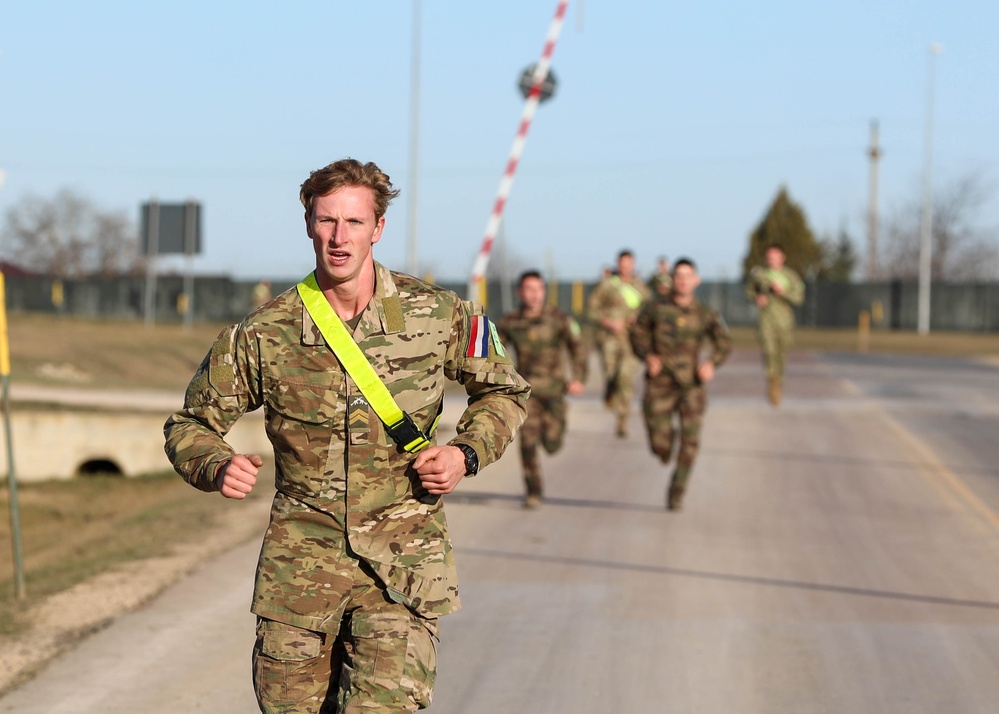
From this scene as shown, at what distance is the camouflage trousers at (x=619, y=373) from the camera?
59.3 ft

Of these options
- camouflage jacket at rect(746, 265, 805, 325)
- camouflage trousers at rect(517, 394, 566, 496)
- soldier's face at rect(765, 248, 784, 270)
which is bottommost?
camouflage trousers at rect(517, 394, 566, 496)

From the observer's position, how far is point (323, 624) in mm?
4176

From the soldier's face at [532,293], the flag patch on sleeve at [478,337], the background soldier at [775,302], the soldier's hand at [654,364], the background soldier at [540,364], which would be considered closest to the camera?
the flag patch on sleeve at [478,337]

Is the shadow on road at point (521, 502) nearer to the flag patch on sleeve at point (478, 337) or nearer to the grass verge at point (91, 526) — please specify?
the grass verge at point (91, 526)

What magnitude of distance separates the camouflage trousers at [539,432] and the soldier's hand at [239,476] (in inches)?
331

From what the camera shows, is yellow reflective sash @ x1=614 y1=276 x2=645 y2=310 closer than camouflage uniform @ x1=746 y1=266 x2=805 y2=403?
No

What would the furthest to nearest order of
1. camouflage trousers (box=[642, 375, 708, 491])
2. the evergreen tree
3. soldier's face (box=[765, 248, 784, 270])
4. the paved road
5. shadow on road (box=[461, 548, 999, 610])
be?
the evergreen tree → soldier's face (box=[765, 248, 784, 270]) → camouflage trousers (box=[642, 375, 708, 491]) → shadow on road (box=[461, 548, 999, 610]) → the paved road

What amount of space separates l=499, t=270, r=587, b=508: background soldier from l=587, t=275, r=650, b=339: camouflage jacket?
17.8 feet

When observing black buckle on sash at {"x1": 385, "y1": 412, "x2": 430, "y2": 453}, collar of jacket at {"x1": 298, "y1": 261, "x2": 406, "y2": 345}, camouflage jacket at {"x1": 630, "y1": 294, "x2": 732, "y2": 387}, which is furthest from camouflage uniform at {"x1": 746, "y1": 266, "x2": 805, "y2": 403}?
black buckle on sash at {"x1": 385, "y1": 412, "x2": 430, "y2": 453}

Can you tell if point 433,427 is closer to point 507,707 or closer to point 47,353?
point 507,707

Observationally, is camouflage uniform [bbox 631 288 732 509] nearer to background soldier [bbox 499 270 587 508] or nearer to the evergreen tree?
background soldier [bbox 499 270 587 508]

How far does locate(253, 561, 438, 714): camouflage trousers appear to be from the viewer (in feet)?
13.5

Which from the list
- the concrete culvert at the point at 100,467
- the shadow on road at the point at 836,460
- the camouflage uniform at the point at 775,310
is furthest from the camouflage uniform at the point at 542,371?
the concrete culvert at the point at 100,467

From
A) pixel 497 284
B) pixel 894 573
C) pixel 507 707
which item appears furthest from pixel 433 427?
pixel 497 284
